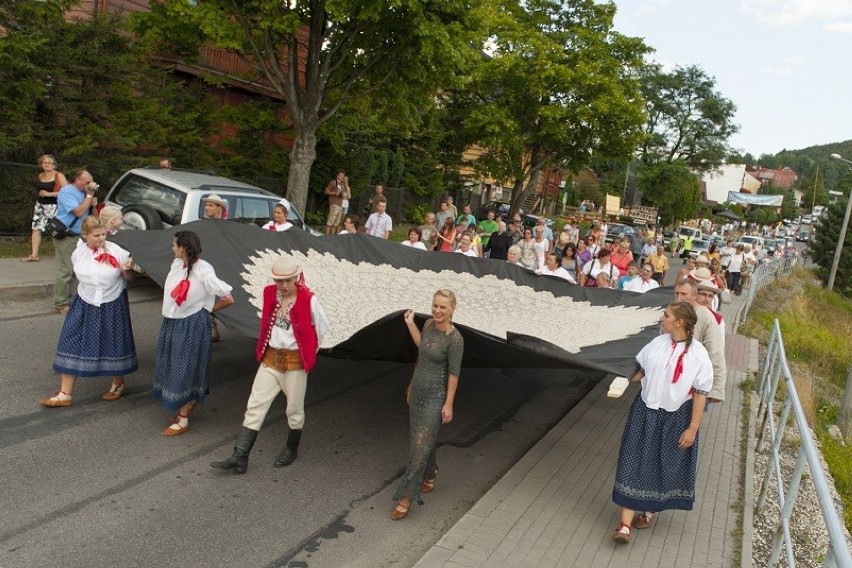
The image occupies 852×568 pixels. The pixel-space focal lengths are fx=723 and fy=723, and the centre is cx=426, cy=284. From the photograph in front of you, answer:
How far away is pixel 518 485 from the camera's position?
617cm

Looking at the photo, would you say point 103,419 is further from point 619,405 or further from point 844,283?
point 844,283

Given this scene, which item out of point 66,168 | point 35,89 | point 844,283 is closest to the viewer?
point 35,89

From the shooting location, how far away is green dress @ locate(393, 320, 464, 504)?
536 centimetres

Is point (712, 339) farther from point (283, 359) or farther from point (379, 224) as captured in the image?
point (379, 224)

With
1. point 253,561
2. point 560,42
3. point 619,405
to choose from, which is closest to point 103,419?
point 253,561

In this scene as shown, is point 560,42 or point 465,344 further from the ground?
point 560,42

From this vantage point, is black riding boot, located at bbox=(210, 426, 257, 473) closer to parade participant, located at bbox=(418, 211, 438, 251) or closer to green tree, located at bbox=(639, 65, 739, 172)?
parade participant, located at bbox=(418, 211, 438, 251)

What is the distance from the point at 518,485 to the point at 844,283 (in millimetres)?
40117

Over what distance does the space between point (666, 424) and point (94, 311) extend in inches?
194

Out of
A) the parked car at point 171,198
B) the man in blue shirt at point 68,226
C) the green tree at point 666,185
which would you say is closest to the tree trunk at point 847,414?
the parked car at point 171,198

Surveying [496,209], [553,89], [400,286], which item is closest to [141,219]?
[400,286]

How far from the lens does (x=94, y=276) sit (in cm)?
638

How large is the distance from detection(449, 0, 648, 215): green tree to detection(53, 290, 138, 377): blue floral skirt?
2470 cm

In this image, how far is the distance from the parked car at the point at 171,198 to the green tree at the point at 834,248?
36871mm
